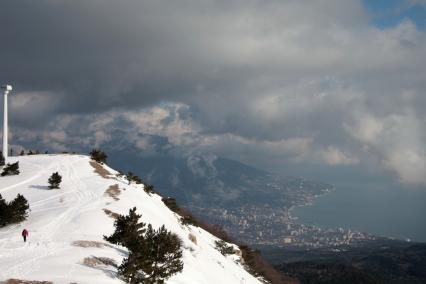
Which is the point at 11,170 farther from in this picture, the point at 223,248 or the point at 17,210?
the point at 223,248

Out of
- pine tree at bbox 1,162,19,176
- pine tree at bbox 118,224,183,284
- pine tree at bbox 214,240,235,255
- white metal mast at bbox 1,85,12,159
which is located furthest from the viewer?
white metal mast at bbox 1,85,12,159

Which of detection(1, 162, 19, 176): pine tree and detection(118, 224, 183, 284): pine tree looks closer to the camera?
detection(118, 224, 183, 284): pine tree

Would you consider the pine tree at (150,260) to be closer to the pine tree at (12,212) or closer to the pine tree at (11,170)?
the pine tree at (12,212)

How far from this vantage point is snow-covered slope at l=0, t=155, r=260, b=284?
96.5ft

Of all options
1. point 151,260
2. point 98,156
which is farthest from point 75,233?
point 98,156

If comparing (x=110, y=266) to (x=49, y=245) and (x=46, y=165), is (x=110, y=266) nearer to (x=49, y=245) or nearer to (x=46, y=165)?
(x=49, y=245)

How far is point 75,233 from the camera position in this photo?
128 feet

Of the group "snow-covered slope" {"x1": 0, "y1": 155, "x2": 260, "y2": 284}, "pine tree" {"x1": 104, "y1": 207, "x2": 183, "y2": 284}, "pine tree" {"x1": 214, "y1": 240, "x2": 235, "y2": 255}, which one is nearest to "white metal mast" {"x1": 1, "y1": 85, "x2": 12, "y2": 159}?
"snow-covered slope" {"x1": 0, "y1": 155, "x2": 260, "y2": 284}

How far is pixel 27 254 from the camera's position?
32750 mm

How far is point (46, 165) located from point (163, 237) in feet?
185

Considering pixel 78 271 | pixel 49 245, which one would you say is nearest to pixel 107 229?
pixel 49 245

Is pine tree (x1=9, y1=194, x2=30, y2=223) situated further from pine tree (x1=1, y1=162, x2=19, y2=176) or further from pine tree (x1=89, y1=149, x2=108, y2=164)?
pine tree (x1=89, y1=149, x2=108, y2=164)

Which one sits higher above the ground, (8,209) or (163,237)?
(8,209)

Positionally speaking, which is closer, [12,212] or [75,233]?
[75,233]
